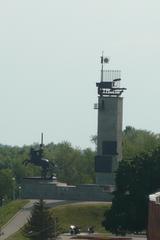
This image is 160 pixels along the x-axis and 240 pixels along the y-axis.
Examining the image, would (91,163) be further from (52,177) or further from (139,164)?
(139,164)

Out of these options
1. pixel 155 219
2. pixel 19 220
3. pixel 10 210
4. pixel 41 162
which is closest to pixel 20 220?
pixel 19 220

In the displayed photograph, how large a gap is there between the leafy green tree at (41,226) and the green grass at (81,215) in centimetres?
831

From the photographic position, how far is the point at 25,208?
96.8 m

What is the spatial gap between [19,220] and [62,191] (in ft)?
30.3

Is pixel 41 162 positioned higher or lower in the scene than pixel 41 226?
higher

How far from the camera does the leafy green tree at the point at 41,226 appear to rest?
78.1 metres

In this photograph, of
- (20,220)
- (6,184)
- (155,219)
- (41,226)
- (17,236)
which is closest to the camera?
(155,219)

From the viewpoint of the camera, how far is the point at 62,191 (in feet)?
331

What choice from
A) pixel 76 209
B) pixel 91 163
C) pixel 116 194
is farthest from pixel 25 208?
pixel 91 163

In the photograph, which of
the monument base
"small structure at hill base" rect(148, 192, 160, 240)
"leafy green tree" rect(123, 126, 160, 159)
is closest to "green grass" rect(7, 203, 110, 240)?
the monument base

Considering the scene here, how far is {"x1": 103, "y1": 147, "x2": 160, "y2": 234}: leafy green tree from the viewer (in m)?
82.9

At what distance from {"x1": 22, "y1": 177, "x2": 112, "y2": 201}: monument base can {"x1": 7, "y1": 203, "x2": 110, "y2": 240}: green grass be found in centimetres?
613

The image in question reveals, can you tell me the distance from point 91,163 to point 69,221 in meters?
57.0

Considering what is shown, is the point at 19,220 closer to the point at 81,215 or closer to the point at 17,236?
the point at 81,215
